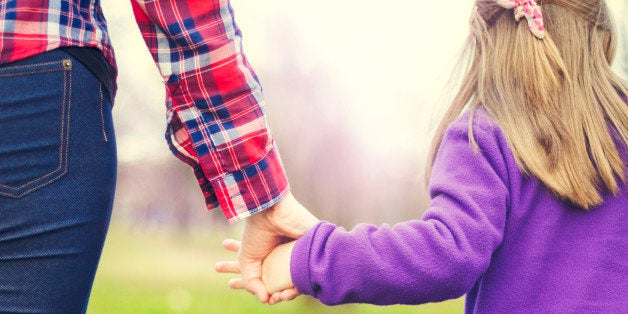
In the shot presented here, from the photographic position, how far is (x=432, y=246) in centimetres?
128

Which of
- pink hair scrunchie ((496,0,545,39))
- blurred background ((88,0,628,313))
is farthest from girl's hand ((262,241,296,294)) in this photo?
blurred background ((88,0,628,313))

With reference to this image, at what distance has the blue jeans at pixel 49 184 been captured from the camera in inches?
43.8

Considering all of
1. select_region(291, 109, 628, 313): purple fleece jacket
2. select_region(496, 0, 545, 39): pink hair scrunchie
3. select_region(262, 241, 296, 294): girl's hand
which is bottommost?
select_region(262, 241, 296, 294): girl's hand

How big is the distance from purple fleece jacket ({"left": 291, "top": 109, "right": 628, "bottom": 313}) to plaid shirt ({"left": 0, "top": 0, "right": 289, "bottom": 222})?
0.15 metres

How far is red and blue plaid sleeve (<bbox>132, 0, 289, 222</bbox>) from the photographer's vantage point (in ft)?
4.17

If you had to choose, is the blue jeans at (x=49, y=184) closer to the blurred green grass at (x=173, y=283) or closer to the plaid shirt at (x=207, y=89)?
the plaid shirt at (x=207, y=89)

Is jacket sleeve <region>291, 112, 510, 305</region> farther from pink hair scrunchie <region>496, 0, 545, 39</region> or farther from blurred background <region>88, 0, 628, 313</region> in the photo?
blurred background <region>88, 0, 628, 313</region>

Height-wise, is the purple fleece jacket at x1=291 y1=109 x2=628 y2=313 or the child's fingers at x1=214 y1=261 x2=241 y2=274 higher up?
the purple fleece jacket at x1=291 y1=109 x2=628 y2=313

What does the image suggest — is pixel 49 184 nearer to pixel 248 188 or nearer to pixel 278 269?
pixel 248 188

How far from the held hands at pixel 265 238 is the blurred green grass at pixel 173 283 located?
5.12 metres

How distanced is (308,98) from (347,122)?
0.45 meters

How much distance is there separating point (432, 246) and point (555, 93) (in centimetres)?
42

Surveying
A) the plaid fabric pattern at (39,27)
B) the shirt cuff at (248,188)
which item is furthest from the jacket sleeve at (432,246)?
the plaid fabric pattern at (39,27)

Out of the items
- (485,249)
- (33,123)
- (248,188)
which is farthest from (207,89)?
(485,249)
